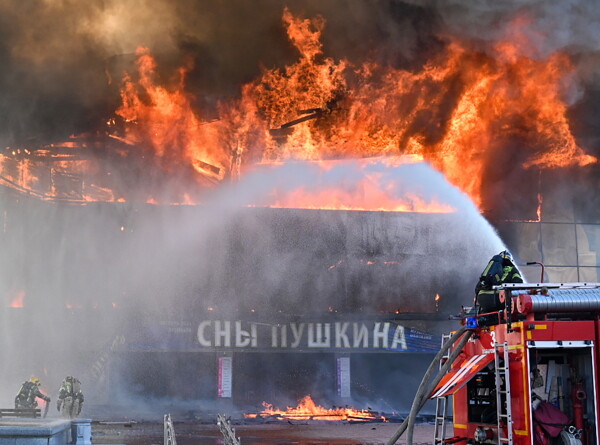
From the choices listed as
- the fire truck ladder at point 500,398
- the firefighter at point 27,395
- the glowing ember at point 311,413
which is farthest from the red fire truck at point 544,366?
the glowing ember at point 311,413

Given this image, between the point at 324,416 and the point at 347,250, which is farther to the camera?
the point at 347,250

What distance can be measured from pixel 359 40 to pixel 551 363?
2215 cm

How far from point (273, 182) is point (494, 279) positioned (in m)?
20.3

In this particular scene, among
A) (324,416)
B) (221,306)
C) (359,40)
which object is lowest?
(324,416)

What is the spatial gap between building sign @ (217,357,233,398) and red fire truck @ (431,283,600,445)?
17743 mm

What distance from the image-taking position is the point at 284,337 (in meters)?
26.9

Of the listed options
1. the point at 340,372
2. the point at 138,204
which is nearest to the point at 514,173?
the point at 340,372

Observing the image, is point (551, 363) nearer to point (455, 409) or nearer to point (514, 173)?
point (455, 409)

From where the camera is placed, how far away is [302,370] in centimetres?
2806

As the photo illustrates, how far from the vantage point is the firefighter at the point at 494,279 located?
10.4m

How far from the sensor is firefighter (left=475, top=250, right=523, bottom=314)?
10.4m

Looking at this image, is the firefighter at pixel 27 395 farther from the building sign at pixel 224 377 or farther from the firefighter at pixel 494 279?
the firefighter at pixel 494 279

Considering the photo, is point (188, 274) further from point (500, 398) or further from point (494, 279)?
point (500, 398)

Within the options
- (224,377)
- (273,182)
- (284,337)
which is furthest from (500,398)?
(273,182)
